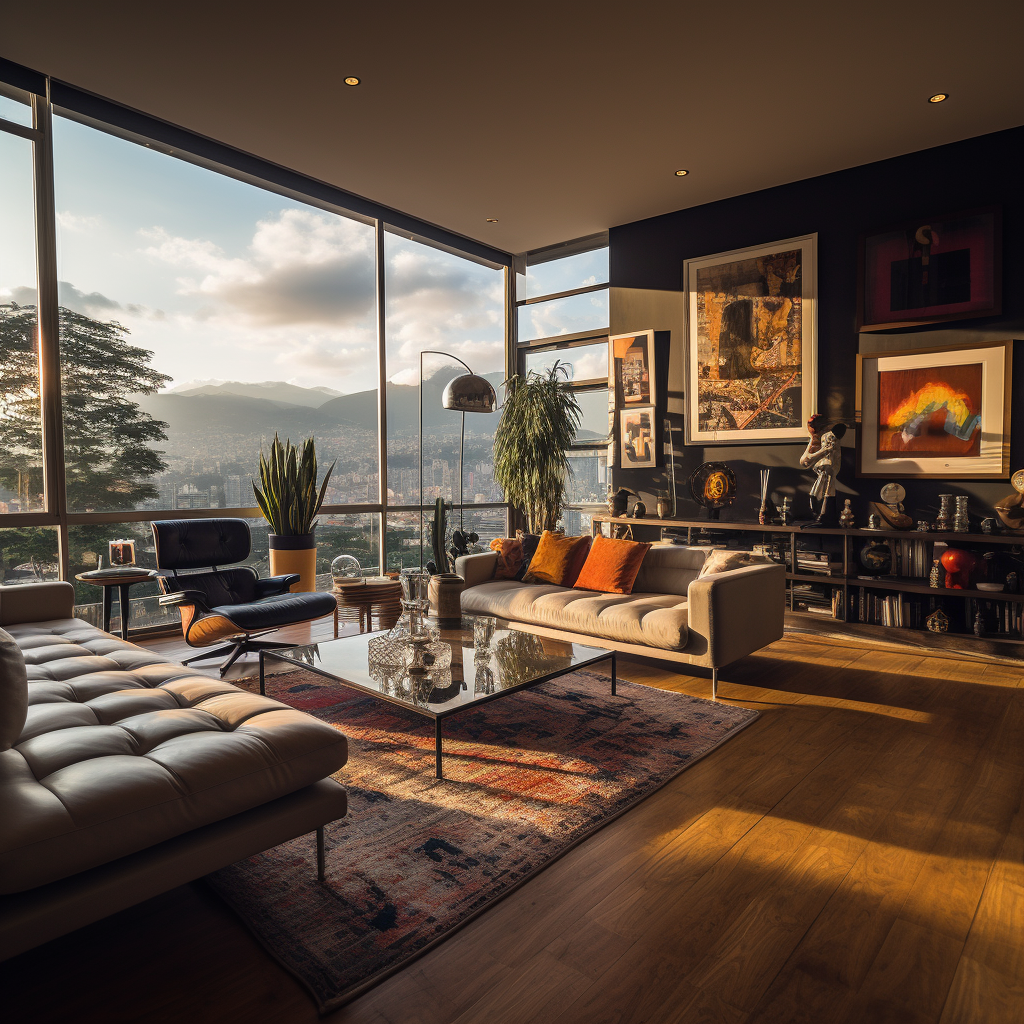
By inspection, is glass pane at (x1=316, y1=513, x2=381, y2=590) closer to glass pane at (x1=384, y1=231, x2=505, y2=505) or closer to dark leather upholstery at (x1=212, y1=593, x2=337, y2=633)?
glass pane at (x1=384, y1=231, x2=505, y2=505)

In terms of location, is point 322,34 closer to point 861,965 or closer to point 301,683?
point 301,683

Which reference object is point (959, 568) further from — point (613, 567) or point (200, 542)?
point (200, 542)

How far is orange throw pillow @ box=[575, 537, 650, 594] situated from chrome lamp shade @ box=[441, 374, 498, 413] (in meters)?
1.41

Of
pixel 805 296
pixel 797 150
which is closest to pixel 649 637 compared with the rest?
pixel 805 296

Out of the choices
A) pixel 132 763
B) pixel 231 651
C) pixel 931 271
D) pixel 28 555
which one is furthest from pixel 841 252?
pixel 28 555

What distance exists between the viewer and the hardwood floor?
144 centimetres

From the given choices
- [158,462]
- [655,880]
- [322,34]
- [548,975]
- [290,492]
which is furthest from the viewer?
[290,492]

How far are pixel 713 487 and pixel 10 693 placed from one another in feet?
16.8

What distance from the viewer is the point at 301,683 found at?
12.1ft

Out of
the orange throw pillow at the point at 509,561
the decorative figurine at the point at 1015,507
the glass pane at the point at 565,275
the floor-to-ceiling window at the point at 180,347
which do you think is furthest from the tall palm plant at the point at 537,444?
the decorative figurine at the point at 1015,507

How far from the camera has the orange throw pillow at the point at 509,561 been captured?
4832 millimetres

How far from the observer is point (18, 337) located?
4145 millimetres

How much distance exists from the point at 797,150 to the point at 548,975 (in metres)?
5.32

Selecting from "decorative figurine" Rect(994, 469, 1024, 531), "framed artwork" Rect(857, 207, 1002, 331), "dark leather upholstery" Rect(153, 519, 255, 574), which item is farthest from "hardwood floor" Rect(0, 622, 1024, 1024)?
"framed artwork" Rect(857, 207, 1002, 331)
